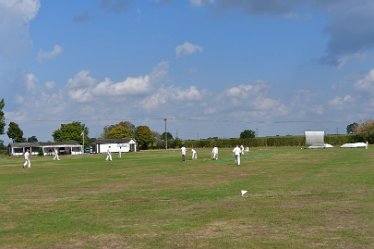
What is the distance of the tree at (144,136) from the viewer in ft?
510

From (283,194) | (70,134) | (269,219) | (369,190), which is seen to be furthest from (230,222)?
(70,134)

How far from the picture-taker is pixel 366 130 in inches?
4877

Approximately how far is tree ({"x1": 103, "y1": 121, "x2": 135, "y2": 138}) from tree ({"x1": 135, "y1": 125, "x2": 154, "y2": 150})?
3.91m

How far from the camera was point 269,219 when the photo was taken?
13.5 m

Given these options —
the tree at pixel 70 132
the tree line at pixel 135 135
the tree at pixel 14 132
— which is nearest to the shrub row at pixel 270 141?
the tree line at pixel 135 135

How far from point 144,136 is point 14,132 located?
3618cm

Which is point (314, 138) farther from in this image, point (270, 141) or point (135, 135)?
point (135, 135)

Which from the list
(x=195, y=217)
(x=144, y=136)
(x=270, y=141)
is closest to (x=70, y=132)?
(x=144, y=136)

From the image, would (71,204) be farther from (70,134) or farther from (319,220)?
(70,134)

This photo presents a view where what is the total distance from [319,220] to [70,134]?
14458 cm

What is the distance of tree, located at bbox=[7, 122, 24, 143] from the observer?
484 feet

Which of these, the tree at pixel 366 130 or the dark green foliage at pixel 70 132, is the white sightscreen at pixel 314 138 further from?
the dark green foliage at pixel 70 132

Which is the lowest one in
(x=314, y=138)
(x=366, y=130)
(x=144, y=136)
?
(x=314, y=138)

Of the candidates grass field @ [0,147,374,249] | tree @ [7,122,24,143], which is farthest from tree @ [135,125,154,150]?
grass field @ [0,147,374,249]
